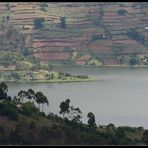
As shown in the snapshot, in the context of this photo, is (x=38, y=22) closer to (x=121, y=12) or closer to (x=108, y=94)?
(x=121, y=12)

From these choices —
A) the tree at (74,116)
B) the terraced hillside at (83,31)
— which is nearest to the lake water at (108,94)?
the tree at (74,116)

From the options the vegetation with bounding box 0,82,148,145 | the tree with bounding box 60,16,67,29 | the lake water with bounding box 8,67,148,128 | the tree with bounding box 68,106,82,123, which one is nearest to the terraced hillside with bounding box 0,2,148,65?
the tree with bounding box 60,16,67,29

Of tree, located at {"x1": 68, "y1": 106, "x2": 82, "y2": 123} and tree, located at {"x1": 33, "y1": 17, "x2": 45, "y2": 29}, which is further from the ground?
tree, located at {"x1": 33, "y1": 17, "x2": 45, "y2": 29}

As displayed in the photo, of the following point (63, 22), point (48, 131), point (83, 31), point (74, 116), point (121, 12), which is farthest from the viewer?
point (121, 12)

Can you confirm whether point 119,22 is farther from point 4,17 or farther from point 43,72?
point 43,72

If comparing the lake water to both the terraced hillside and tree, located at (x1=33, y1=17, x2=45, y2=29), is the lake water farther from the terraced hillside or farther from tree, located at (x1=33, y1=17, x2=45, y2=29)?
tree, located at (x1=33, y1=17, x2=45, y2=29)

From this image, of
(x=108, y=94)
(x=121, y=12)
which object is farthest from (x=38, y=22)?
(x=108, y=94)
